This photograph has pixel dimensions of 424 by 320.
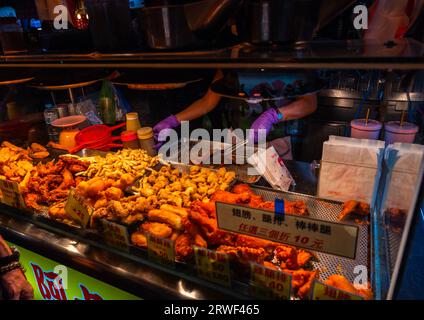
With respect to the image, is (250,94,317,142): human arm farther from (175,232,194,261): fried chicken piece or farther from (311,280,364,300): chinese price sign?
(311,280,364,300): chinese price sign

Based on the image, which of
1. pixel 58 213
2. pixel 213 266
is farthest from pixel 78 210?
pixel 213 266

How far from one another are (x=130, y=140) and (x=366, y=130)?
193 cm

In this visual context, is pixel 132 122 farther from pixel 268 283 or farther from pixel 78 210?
pixel 268 283

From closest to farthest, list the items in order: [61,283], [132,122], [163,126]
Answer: [61,283]
[132,122]
[163,126]

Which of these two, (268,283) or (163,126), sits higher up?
(163,126)

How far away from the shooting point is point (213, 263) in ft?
4.67

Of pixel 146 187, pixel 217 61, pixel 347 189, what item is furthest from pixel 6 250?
pixel 347 189

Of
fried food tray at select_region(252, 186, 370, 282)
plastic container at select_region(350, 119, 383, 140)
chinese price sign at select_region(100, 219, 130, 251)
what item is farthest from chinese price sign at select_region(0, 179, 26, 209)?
plastic container at select_region(350, 119, 383, 140)

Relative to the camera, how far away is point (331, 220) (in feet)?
5.81

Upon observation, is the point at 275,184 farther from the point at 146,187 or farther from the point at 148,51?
the point at 148,51

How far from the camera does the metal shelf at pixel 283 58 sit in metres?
1.00

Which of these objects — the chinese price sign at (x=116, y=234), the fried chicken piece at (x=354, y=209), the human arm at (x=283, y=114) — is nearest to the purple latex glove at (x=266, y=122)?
the human arm at (x=283, y=114)

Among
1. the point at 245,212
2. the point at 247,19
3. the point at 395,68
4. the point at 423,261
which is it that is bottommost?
the point at 423,261
